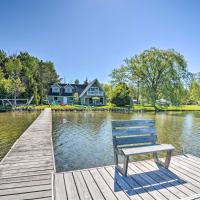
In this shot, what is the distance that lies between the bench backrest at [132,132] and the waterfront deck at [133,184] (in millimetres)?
708

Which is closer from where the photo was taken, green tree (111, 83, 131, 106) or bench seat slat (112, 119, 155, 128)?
bench seat slat (112, 119, 155, 128)

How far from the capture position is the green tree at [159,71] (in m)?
35.8

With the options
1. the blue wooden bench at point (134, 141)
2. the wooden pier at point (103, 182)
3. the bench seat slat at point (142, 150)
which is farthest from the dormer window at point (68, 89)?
the bench seat slat at point (142, 150)

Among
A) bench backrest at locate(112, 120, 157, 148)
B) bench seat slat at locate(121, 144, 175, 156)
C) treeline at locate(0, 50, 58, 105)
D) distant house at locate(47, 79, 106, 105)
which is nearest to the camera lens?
bench seat slat at locate(121, 144, 175, 156)

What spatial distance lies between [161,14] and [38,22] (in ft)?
39.5

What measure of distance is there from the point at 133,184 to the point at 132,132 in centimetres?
140

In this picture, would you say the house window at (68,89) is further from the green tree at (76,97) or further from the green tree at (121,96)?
the green tree at (121,96)

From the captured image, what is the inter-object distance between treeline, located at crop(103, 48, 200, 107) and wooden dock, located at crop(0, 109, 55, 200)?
32.3 m

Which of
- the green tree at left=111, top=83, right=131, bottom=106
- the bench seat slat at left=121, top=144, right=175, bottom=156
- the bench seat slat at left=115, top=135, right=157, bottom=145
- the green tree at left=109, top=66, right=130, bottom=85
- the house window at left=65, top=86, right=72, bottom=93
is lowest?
the bench seat slat at left=121, top=144, right=175, bottom=156

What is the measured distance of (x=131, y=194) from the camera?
11.2 feet

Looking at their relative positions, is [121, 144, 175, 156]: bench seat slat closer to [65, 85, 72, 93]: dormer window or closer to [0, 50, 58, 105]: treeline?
[0, 50, 58, 105]: treeline

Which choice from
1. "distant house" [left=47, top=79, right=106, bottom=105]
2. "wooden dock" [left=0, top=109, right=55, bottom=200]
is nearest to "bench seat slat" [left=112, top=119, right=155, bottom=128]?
"wooden dock" [left=0, top=109, right=55, bottom=200]

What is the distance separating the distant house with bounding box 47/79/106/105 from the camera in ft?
143

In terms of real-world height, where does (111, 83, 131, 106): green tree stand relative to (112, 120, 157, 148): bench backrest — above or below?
above
